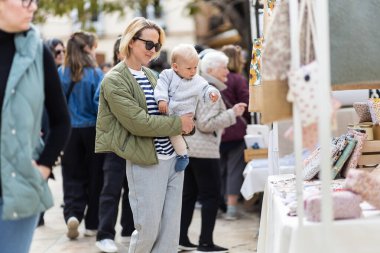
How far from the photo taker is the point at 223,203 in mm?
8688

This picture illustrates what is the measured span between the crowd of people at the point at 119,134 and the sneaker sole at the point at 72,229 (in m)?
0.01

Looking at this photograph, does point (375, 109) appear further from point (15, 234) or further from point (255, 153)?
point (15, 234)

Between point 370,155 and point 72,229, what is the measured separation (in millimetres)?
3299

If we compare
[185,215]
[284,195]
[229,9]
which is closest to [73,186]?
[185,215]

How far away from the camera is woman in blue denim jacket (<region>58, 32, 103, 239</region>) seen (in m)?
7.09

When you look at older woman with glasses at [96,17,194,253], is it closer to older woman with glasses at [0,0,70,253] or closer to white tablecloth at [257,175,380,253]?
white tablecloth at [257,175,380,253]

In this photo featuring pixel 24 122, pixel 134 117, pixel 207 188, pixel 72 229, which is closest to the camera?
pixel 24 122

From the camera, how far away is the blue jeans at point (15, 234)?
3.26 meters

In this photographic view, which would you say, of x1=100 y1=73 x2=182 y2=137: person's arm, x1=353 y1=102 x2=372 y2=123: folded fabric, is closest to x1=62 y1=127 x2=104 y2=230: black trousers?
x1=100 y1=73 x2=182 y2=137: person's arm

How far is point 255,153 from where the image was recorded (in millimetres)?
7438

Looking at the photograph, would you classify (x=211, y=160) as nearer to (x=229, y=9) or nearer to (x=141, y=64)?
(x=141, y=64)

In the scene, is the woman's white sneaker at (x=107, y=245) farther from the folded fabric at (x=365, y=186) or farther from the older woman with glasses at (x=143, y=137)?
the folded fabric at (x=365, y=186)

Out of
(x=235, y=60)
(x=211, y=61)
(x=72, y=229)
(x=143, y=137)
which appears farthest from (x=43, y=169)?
(x=235, y=60)

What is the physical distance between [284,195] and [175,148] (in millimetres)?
805
